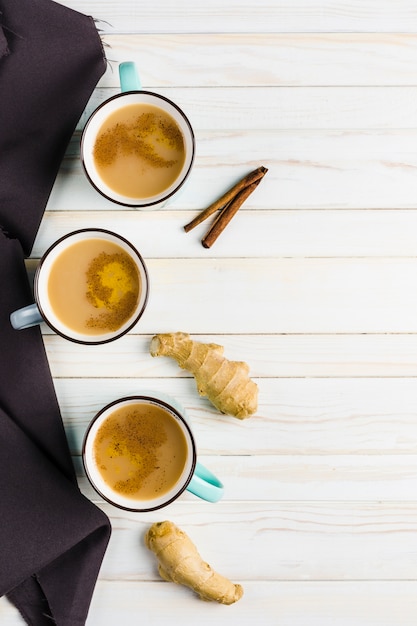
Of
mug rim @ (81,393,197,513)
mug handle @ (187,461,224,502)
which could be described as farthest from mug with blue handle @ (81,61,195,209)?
mug handle @ (187,461,224,502)

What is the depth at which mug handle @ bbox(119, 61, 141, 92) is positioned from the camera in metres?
0.87

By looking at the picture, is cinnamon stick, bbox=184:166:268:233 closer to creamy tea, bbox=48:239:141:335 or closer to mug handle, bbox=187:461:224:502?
creamy tea, bbox=48:239:141:335

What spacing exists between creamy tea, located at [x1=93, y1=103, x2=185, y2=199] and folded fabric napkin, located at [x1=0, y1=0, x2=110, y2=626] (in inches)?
3.0

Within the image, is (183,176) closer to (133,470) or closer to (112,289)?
(112,289)

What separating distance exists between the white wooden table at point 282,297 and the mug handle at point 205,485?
0.02 metres

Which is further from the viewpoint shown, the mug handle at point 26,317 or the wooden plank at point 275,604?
the wooden plank at point 275,604

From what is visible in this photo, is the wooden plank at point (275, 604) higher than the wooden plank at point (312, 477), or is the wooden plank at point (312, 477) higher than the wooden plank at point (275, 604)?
the wooden plank at point (312, 477)

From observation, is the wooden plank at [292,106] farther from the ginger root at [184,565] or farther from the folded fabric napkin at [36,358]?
the ginger root at [184,565]

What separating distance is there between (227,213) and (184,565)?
50 centimetres

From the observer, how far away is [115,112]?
2.93ft

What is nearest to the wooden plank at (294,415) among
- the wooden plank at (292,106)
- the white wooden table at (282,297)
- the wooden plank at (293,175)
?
the white wooden table at (282,297)

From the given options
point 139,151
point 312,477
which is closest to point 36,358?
point 139,151

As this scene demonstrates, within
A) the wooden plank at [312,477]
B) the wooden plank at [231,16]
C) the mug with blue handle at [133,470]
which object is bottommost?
the wooden plank at [312,477]

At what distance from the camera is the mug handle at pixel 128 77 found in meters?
0.87
